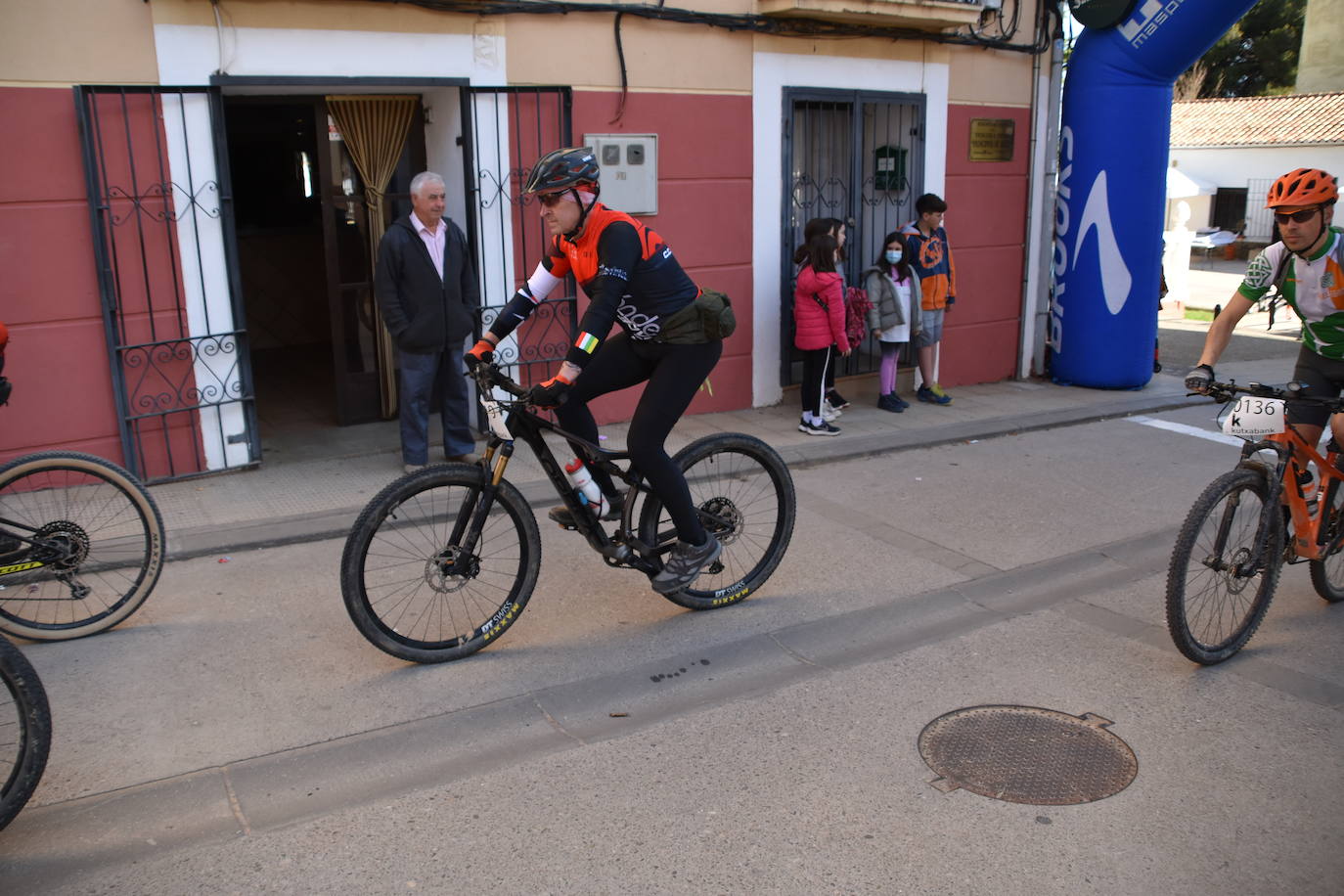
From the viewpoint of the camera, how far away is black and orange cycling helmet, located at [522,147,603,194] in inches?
168

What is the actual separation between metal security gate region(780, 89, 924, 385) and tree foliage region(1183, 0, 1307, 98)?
39006 mm

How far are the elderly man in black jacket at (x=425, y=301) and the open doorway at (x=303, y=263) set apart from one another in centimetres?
124

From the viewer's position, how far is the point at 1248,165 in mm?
36250

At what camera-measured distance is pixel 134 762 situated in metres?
3.73

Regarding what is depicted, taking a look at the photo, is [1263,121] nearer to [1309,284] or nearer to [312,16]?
[1309,284]

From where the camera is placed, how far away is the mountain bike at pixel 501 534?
4.20m

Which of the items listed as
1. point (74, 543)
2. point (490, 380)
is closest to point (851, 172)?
point (490, 380)

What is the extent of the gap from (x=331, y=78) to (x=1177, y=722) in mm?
6029

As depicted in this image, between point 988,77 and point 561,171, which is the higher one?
point 988,77

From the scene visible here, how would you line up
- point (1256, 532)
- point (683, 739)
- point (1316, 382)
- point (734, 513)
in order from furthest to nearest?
point (734, 513), point (1316, 382), point (1256, 532), point (683, 739)

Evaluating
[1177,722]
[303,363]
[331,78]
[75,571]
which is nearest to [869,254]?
[331,78]

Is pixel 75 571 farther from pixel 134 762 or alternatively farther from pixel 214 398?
pixel 214 398

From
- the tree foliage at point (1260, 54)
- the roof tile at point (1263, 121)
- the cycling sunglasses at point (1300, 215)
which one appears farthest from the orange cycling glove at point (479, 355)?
the tree foliage at point (1260, 54)

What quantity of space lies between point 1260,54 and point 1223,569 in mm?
47524
